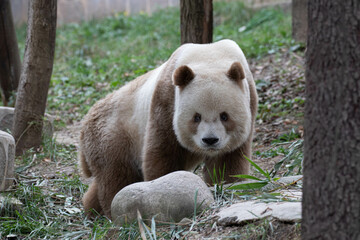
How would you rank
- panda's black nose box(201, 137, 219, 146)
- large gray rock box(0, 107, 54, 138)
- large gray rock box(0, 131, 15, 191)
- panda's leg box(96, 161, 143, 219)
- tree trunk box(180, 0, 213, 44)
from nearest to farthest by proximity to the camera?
panda's black nose box(201, 137, 219, 146)
large gray rock box(0, 131, 15, 191)
panda's leg box(96, 161, 143, 219)
tree trunk box(180, 0, 213, 44)
large gray rock box(0, 107, 54, 138)

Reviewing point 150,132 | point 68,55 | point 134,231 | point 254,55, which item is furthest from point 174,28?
point 134,231

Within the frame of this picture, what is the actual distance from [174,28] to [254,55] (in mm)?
3905

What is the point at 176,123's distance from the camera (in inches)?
172

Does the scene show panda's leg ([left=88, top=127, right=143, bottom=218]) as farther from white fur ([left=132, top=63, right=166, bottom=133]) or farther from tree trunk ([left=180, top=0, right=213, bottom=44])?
tree trunk ([left=180, top=0, right=213, bottom=44])

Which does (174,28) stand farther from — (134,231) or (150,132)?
(134,231)

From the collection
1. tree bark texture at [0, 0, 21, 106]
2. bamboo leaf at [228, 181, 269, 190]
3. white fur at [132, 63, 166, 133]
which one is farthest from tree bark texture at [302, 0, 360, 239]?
tree bark texture at [0, 0, 21, 106]

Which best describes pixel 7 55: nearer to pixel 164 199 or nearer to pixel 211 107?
pixel 211 107

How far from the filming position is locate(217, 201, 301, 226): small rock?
3.04 meters

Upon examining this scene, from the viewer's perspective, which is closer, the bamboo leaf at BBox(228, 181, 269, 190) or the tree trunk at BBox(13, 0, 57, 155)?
the bamboo leaf at BBox(228, 181, 269, 190)

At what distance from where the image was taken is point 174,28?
1280 cm

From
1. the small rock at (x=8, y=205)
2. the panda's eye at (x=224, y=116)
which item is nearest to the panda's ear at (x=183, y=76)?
the panda's eye at (x=224, y=116)

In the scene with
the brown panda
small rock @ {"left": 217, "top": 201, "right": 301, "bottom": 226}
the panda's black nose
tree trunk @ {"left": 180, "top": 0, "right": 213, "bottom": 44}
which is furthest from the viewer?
tree trunk @ {"left": 180, "top": 0, "right": 213, "bottom": 44}

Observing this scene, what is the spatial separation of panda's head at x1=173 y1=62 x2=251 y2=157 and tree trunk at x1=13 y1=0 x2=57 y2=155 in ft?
8.84

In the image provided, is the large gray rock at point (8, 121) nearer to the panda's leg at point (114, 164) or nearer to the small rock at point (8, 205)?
the panda's leg at point (114, 164)
